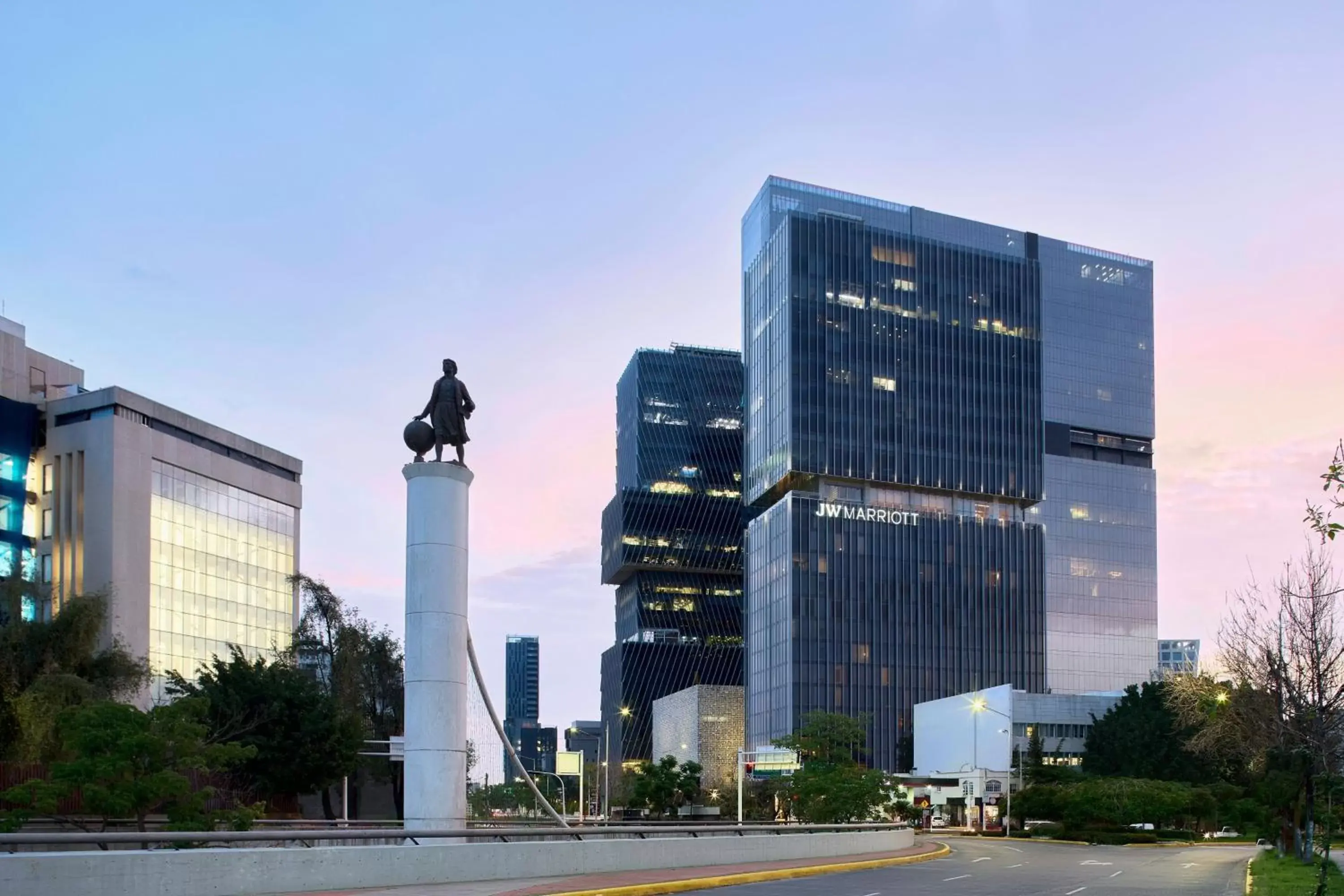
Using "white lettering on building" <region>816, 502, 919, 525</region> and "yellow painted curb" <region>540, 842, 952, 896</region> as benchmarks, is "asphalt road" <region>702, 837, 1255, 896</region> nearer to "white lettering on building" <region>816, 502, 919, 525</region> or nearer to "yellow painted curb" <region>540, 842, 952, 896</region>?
"yellow painted curb" <region>540, 842, 952, 896</region>

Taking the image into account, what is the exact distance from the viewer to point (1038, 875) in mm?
39469

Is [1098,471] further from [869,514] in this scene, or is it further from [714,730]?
[714,730]

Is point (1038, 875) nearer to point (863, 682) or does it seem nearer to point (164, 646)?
point (164, 646)

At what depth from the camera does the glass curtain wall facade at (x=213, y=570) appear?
10100 cm

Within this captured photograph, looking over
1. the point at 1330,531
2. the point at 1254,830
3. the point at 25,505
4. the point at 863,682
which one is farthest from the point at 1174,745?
the point at 1330,531

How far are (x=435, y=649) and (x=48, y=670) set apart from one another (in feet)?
122

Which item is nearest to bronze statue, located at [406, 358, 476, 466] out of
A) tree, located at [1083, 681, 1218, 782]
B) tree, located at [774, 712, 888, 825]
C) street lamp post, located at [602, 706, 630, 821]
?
tree, located at [774, 712, 888, 825]

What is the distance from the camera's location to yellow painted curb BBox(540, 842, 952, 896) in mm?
26359

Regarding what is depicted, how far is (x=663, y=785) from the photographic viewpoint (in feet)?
363

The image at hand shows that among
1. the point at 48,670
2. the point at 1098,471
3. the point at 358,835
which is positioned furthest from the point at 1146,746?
the point at 358,835

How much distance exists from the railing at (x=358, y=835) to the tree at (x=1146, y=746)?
66510mm

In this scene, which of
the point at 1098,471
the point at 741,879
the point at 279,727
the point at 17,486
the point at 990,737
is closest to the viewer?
the point at 741,879

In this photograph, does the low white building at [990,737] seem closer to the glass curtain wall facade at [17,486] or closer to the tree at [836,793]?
the tree at [836,793]

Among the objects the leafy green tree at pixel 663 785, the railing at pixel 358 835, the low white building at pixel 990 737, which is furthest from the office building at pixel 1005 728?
the railing at pixel 358 835
